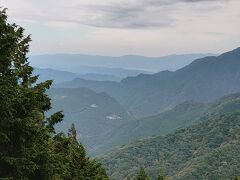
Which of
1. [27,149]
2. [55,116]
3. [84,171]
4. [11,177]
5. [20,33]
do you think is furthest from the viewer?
[84,171]

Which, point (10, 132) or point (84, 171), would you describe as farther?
point (84, 171)

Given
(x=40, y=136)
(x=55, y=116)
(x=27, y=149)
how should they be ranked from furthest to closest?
(x=55, y=116), (x=40, y=136), (x=27, y=149)

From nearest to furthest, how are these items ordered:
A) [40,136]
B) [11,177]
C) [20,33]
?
[11,177] < [40,136] < [20,33]

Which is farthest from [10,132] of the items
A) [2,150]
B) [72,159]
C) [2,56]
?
[72,159]

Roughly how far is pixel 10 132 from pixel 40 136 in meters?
1.64

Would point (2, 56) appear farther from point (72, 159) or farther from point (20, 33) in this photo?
point (72, 159)

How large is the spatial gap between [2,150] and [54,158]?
8.78 feet

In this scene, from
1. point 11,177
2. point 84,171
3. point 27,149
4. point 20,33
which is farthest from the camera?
point 84,171

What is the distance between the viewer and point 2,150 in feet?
55.3

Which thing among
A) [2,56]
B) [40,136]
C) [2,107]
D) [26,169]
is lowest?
[26,169]

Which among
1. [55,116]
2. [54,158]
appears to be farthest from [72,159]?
[54,158]

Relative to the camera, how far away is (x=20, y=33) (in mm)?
21641

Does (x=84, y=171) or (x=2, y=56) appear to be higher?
(x=2, y=56)

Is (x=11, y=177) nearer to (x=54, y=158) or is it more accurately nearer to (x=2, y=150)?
(x=2, y=150)
